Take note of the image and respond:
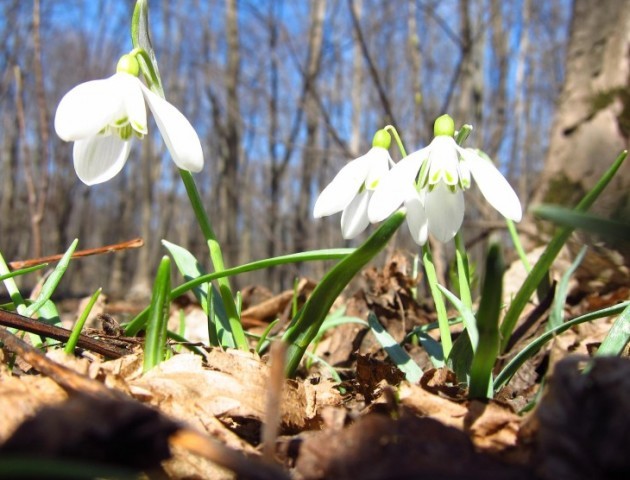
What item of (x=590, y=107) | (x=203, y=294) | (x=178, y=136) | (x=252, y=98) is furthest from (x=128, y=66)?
(x=252, y=98)

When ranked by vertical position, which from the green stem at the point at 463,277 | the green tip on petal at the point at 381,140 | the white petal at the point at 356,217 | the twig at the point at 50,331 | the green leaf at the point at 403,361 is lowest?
the green leaf at the point at 403,361

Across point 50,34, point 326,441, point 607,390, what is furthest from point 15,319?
point 50,34

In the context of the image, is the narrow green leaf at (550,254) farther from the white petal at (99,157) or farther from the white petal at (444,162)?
the white petal at (99,157)

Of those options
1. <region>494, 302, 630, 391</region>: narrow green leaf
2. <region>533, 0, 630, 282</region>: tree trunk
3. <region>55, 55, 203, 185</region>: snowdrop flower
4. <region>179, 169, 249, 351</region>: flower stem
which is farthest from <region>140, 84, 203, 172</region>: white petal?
<region>533, 0, 630, 282</region>: tree trunk

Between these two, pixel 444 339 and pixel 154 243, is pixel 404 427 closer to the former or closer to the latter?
pixel 444 339

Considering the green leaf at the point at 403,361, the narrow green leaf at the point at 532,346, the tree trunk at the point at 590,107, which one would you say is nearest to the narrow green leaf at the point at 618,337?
the narrow green leaf at the point at 532,346

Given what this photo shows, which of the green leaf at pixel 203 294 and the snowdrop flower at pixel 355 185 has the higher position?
the snowdrop flower at pixel 355 185

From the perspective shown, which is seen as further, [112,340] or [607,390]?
[112,340]

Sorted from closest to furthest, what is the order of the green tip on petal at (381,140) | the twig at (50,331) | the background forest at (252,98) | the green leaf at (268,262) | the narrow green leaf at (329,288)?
the narrow green leaf at (329,288), the twig at (50,331), the green leaf at (268,262), the green tip on petal at (381,140), the background forest at (252,98)
